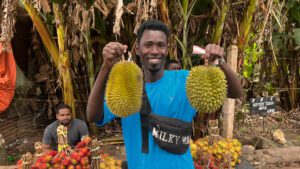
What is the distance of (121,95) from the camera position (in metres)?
1.31

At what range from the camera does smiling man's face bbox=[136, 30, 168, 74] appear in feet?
4.47

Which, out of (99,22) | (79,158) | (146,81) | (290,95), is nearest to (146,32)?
(146,81)

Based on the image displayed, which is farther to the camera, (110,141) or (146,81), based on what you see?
(110,141)

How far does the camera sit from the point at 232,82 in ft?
4.64

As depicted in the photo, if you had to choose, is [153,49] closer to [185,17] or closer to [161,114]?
[161,114]

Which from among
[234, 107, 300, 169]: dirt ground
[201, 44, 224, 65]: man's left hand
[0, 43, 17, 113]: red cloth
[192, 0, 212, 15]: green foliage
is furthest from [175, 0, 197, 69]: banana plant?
[0, 43, 17, 113]: red cloth

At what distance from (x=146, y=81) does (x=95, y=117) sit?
296 mm

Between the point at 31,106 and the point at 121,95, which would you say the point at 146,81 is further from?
the point at 31,106

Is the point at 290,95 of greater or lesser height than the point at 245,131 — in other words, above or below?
above

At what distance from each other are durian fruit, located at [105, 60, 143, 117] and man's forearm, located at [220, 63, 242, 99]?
38 cm

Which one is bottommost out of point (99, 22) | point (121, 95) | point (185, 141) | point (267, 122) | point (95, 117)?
point (267, 122)

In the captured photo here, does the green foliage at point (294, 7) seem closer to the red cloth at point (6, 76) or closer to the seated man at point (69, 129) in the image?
the seated man at point (69, 129)

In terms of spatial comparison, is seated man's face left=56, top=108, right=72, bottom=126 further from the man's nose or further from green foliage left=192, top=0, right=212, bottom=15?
the man's nose

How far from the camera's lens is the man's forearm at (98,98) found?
133 centimetres
